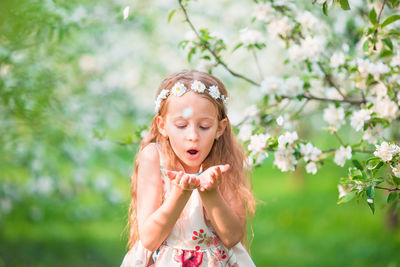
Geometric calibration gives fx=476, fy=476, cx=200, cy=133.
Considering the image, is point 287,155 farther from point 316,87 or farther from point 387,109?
point 316,87

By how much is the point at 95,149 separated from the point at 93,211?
6.15 feet

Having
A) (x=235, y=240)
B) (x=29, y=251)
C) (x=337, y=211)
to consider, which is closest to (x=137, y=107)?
(x=29, y=251)

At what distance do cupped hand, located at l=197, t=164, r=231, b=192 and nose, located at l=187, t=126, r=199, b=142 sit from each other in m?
0.19

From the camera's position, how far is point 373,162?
205 centimetres

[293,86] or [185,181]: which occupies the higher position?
[293,86]

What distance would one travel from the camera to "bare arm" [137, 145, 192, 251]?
72.3 inches

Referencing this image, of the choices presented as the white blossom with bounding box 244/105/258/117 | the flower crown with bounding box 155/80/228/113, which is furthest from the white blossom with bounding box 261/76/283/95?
the flower crown with bounding box 155/80/228/113

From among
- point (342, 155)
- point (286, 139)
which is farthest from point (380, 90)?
point (286, 139)

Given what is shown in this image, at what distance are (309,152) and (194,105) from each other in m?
0.82

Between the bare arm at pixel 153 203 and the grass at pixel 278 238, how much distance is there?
2.39m

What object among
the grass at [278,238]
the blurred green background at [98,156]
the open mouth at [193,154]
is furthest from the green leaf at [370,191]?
the blurred green background at [98,156]

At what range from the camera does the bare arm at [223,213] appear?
1819 mm

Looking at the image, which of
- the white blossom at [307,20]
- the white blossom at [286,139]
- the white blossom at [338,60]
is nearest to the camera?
the white blossom at [286,139]

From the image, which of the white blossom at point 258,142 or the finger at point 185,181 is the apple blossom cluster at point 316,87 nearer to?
the white blossom at point 258,142
